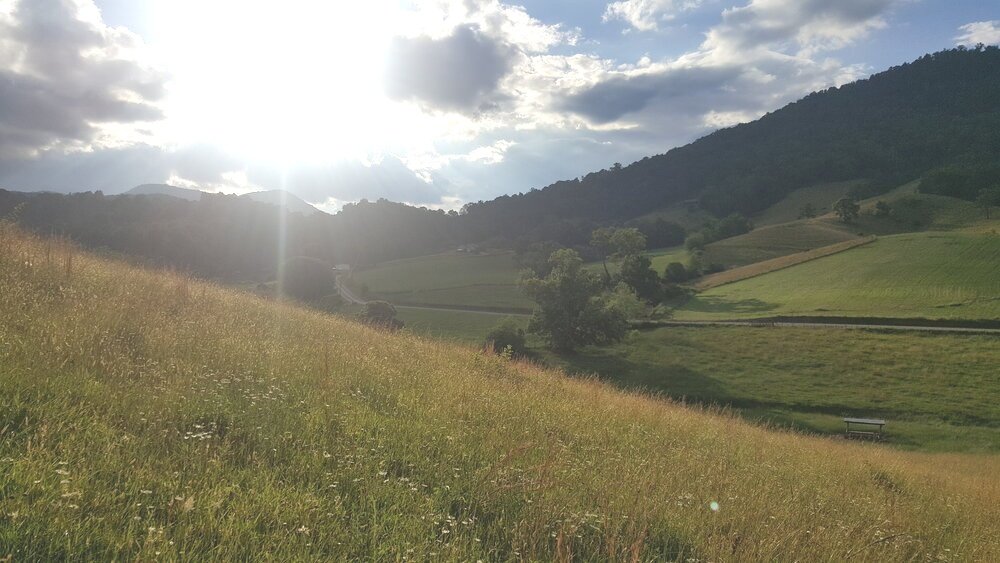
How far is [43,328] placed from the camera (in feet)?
18.3

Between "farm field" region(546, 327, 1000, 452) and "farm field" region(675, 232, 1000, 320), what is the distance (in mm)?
7150

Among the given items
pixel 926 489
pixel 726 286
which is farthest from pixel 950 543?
pixel 726 286

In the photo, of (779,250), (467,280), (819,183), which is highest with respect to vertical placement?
(819,183)

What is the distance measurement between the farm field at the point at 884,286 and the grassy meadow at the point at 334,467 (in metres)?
53.0

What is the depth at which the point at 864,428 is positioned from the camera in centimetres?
2894

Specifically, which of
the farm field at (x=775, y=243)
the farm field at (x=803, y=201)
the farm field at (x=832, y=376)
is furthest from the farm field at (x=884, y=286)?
the farm field at (x=803, y=201)

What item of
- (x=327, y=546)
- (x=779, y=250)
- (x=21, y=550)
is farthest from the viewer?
(x=779, y=250)

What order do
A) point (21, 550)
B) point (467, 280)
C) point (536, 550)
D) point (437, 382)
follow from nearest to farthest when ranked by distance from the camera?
point (21, 550)
point (536, 550)
point (437, 382)
point (467, 280)

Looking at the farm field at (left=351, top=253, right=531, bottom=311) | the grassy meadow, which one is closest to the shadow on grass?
the farm field at (left=351, top=253, right=531, bottom=311)

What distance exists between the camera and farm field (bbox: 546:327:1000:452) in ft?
103

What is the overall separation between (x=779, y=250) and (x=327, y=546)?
108 metres

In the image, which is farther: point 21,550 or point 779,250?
point 779,250

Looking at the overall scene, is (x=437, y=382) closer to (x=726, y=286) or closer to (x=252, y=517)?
(x=252, y=517)

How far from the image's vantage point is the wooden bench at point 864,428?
27766 millimetres
